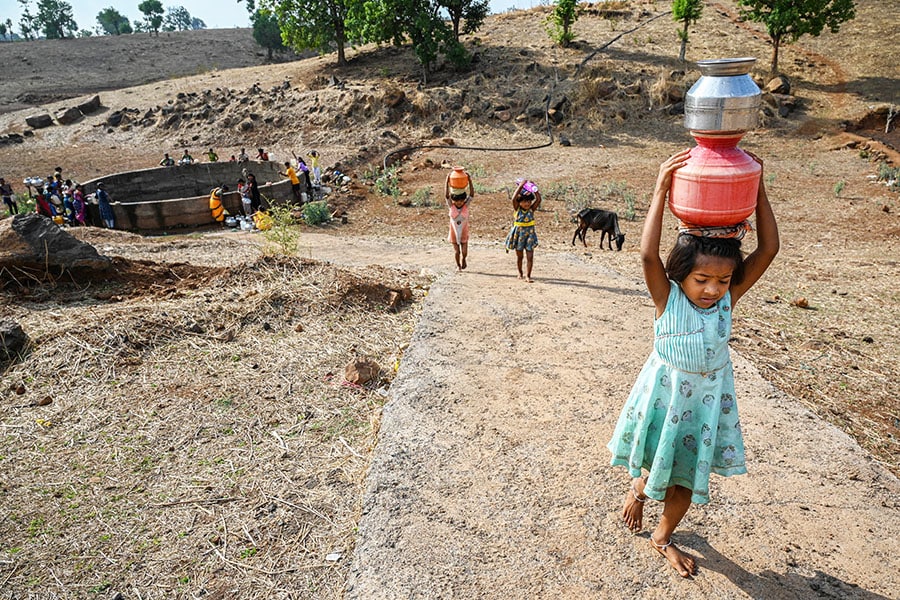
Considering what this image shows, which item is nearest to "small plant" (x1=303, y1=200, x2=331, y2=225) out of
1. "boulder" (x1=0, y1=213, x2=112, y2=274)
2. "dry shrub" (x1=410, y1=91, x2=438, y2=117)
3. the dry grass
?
"boulder" (x1=0, y1=213, x2=112, y2=274)

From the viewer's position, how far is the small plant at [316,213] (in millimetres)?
12992

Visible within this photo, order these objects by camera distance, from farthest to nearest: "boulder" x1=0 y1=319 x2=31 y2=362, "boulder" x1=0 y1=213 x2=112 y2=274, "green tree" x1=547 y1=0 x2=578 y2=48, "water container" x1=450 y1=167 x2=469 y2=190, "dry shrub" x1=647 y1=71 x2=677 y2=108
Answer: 1. "green tree" x1=547 y1=0 x2=578 y2=48
2. "dry shrub" x1=647 y1=71 x2=677 y2=108
3. "water container" x1=450 y1=167 x2=469 y2=190
4. "boulder" x1=0 y1=213 x2=112 y2=274
5. "boulder" x1=0 y1=319 x2=31 y2=362

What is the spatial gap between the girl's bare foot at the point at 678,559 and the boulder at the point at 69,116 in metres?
35.0

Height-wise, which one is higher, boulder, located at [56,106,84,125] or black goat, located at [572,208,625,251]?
boulder, located at [56,106,84,125]

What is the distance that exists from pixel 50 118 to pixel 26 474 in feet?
108

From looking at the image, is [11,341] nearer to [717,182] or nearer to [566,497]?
[566,497]

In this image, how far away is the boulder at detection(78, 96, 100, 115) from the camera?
29.7 m

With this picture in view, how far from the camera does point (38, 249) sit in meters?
6.13

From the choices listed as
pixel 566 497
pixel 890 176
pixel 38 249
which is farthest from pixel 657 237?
pixel 890 176

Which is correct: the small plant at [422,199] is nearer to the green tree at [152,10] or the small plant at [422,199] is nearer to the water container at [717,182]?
the water container at [717,182]

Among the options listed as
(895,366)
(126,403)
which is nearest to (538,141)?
(895,366)

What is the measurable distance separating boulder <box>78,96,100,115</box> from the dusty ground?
26407 mm

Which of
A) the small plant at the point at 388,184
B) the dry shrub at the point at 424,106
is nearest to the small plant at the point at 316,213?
the small plant at the point at 388,184

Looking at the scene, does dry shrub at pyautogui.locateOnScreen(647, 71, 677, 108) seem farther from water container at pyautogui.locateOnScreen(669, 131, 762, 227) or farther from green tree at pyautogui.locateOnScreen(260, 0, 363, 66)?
water container at pyautogui.locateOnScreen(669, 131, 762, 227)
